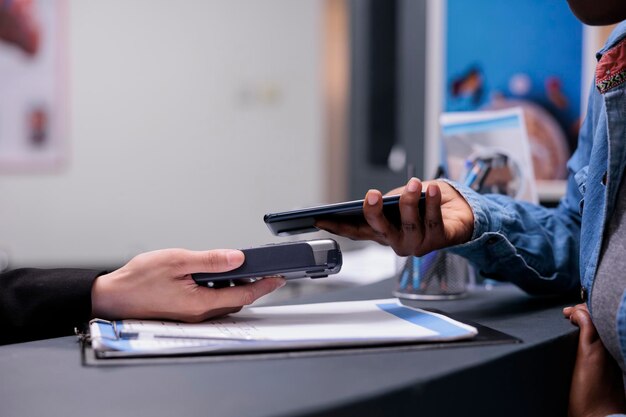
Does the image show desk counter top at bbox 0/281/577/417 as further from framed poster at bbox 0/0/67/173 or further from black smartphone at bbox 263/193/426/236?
framed poster at bbox 0/0/67/173

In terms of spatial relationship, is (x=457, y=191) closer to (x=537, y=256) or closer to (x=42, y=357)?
(x=537, y=256)

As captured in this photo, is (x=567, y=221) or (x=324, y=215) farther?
(x=567, y=221)

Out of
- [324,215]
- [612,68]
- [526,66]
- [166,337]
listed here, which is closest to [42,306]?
[166,337]

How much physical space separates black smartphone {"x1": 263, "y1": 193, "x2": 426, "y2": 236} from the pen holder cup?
0.21m

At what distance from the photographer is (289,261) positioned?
2.02 feet

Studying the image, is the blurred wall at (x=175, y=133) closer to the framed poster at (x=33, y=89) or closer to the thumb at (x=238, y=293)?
the framed poster at (x=33, y=89)

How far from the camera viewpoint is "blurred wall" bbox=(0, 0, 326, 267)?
2.95 m

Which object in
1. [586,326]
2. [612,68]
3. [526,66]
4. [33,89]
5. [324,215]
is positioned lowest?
[586,326]

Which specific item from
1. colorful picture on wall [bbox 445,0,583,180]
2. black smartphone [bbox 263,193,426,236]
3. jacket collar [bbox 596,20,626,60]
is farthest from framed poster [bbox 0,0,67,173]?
jacket collar [bbox 596,20,626,60]

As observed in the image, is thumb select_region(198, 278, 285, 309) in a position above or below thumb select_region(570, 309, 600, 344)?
above

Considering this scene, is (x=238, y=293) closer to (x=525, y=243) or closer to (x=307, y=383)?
(x=307, y=383)

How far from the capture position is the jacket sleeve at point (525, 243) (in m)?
0.77

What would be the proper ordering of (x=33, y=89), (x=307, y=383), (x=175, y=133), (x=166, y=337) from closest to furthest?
1. (x=307, y=383)
2. (x=166, y=337)
3. (x=33, y=89)
4. (x=175, y=133)

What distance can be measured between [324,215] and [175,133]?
2.47 metres
